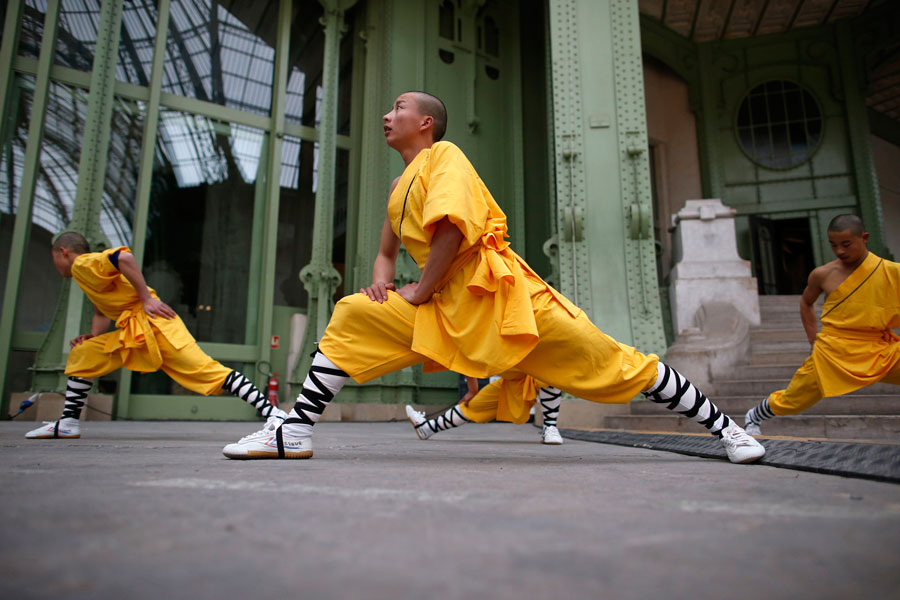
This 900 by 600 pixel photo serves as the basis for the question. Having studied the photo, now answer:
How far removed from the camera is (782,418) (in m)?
5.15

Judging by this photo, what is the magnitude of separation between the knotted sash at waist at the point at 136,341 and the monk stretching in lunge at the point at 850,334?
188 inches

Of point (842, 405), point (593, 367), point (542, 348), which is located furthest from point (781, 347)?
point (542, 348)

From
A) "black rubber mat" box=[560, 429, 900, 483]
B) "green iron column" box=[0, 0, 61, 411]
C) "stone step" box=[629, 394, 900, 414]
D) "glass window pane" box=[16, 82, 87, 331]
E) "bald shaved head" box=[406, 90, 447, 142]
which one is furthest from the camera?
"glass window pane" box=[16, 82, 87, 331]

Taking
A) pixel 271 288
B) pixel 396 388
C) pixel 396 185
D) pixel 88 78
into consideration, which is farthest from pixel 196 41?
pixel 396 185

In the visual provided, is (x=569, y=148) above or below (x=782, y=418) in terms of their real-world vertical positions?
above

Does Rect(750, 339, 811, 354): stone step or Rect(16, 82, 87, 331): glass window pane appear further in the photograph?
Rect(16, 82, 87, 331): glass window pane

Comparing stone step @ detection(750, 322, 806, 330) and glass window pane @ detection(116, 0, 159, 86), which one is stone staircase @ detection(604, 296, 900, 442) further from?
glass window pane @ detection(116, 0, 159, 86)

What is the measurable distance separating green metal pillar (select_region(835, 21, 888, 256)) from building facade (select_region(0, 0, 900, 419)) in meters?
0.05

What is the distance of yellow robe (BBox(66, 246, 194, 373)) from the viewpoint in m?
4.46

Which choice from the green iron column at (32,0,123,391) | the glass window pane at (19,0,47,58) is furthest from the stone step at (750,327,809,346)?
the glass window pane at (19,0,47,58)

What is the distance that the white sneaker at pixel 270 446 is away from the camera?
101 inches

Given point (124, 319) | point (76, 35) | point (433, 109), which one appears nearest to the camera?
point (433, 109)

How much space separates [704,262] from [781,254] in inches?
234

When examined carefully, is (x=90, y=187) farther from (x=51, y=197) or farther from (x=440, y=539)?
(x=440, y=539)
